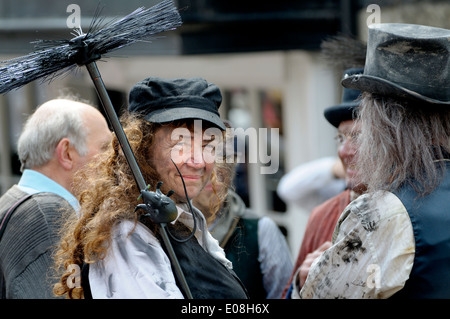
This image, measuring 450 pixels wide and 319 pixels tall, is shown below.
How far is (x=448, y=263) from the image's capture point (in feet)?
6.62

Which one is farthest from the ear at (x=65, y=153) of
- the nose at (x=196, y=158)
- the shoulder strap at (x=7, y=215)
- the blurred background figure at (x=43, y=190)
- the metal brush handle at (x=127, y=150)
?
the metal brush handle at (x=127, y=150)

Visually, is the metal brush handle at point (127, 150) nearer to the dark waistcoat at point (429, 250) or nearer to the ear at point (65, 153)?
the dark waistcoat at point (429, 250)

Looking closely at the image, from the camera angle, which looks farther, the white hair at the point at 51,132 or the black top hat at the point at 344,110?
the black top hat at the point at 344,110

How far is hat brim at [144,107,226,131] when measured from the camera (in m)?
2.20

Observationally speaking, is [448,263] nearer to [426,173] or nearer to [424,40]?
[426,173]

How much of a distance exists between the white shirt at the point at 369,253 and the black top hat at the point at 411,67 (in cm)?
32

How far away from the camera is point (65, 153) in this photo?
3.16 m

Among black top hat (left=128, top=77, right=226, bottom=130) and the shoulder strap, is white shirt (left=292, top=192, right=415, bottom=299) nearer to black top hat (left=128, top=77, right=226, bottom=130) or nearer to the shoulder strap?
black top hat (left=128, top=77, right=226, bottom=130)

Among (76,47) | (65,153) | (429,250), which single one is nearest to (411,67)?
(429,250)

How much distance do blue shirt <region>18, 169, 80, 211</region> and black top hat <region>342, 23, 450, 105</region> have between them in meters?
1.46

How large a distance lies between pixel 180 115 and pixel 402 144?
672 millimetres

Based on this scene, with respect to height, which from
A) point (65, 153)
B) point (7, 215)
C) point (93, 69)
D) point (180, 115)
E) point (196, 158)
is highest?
point (93, 69)

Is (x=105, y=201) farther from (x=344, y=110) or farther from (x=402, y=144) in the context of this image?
(x=344, y=110)

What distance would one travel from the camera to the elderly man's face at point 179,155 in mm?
2252
